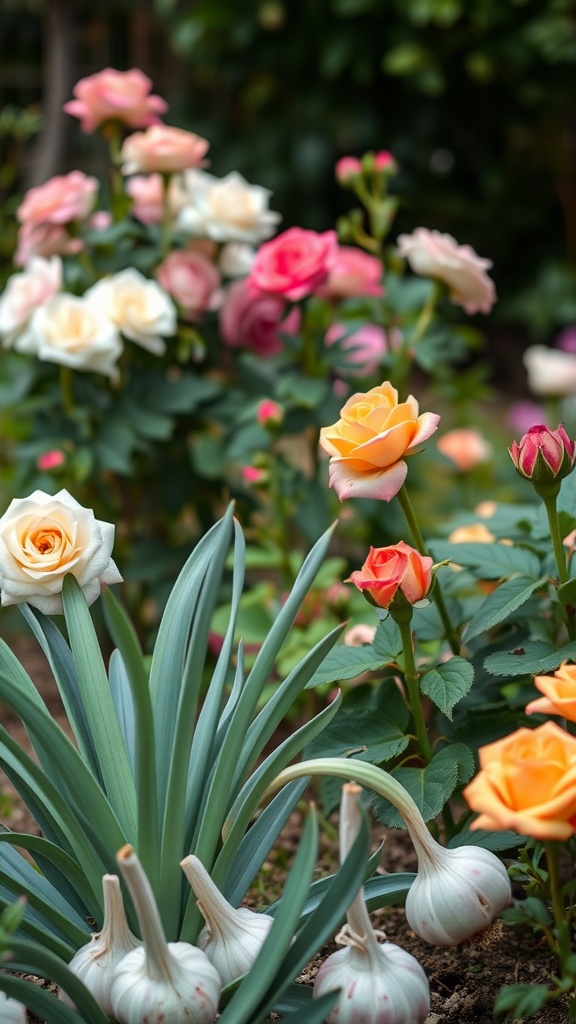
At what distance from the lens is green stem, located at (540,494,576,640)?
935mm

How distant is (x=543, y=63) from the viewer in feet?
13.8

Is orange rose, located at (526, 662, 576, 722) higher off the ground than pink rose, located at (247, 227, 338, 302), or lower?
higher

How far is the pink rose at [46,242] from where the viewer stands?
71.1 inches

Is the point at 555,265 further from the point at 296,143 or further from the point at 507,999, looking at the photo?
the point at 507,999

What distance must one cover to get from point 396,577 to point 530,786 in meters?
0.23

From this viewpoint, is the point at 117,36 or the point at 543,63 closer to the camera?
the point at 543,63

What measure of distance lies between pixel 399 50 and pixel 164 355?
2.62 m

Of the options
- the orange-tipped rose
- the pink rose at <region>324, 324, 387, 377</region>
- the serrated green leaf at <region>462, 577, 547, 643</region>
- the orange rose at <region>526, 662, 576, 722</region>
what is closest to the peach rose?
the pink rose at <region>324, 324, 387, 377</region>

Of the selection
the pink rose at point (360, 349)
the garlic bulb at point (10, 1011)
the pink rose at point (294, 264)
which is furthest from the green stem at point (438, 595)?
the pink rose at point (360, 349)

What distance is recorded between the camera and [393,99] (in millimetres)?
4508

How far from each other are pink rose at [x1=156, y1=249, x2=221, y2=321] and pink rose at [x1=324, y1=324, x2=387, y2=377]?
0.68ft

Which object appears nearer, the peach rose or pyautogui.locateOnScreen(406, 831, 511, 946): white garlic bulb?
pyautogui.locateOnScreen(406, 831, 511, 946): white garlic bulb

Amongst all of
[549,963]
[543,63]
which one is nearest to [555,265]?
[543,63]

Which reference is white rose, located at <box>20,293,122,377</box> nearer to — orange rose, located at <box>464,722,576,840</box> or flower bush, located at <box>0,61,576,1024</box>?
flower bush, located at <box>0,61,576,1024</box>
